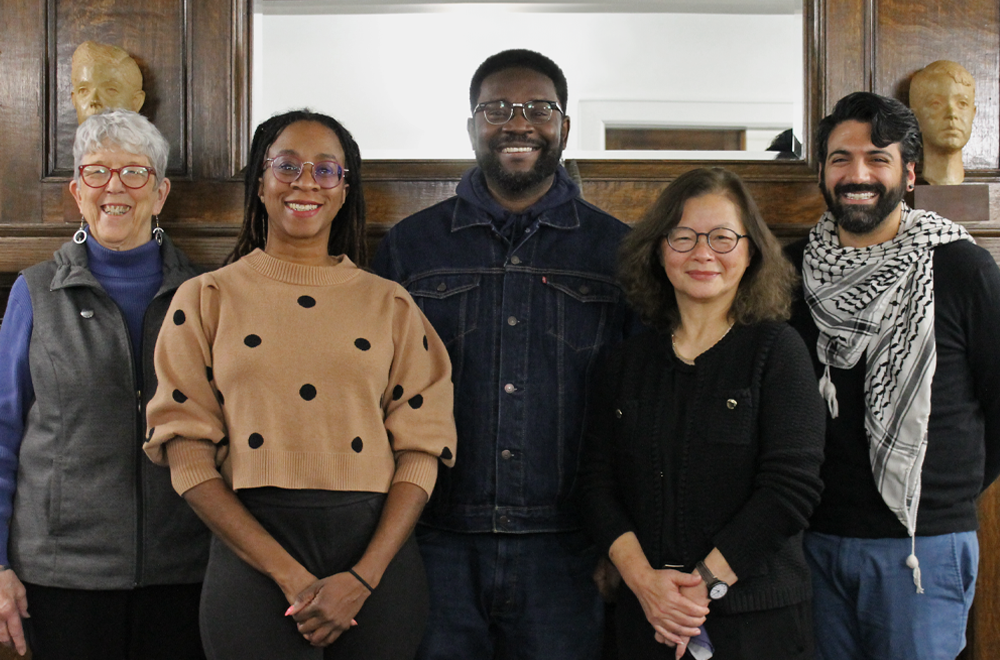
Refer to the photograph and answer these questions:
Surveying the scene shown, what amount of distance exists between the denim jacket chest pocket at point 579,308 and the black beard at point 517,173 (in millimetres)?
206

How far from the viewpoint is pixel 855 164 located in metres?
1.84

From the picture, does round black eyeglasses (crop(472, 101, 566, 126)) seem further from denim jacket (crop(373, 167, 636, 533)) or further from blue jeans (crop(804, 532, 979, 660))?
blue jeans (crop(804, 532, 979, 660))

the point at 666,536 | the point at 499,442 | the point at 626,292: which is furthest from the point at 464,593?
the point at 626,292

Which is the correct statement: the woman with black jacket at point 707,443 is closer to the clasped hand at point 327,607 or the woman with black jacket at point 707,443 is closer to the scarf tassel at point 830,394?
the scarf tassel at point 830,394

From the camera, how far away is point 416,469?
4.77 ft

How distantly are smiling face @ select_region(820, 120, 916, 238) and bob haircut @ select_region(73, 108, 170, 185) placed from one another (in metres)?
1.49

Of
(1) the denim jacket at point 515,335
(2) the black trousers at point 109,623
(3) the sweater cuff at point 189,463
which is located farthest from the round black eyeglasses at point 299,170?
(2) the black trousers at point 109,623

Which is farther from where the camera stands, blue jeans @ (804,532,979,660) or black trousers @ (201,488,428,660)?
blue jeans @ (804,532,979,660)

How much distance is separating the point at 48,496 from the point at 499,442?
0.90 meters

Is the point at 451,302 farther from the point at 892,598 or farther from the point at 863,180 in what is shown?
the point at 892,598

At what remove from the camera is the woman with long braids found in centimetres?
133

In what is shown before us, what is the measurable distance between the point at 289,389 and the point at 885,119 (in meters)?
1.37

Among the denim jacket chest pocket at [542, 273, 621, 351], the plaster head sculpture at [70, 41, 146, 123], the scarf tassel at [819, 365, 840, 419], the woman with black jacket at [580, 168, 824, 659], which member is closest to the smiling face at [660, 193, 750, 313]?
the woman with black jacket at [580, 168, 824, 659]

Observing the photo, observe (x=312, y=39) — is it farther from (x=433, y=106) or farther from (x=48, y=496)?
(x=48, y=496)
